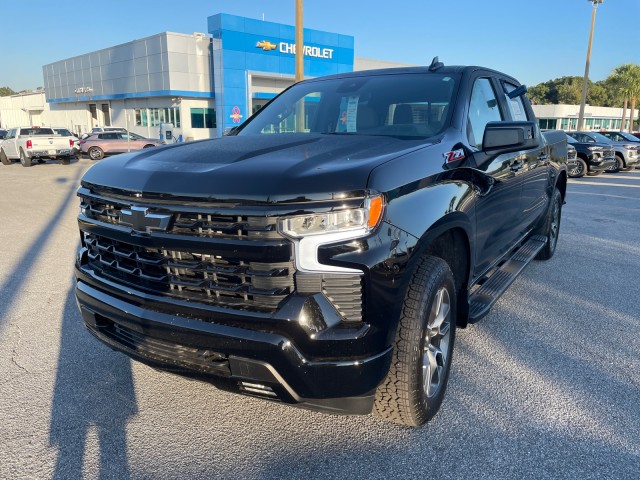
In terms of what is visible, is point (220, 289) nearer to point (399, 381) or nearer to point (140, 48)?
point (399, 381)

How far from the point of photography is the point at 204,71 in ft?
119

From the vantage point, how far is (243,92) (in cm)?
Result: 3634

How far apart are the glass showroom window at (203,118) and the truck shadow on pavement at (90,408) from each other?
115 ft

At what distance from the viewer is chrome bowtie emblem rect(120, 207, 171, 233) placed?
7.52 ft

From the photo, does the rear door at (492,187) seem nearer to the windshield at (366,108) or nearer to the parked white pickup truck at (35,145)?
the windshield at (366,108)

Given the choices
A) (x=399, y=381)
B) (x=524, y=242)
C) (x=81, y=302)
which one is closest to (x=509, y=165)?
(x=524, y=242)

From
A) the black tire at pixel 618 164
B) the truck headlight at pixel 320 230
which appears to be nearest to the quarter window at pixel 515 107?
the truck headlight at pixel 320 230

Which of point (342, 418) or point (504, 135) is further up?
point (504, 135)

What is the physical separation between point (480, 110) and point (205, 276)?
235 cm

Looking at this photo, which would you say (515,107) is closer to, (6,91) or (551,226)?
(551,226)

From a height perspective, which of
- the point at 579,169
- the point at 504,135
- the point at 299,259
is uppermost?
the point at 504,135

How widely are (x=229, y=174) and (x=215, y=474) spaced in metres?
1.38

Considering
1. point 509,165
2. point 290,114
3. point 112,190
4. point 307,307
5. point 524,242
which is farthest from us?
point 524,242

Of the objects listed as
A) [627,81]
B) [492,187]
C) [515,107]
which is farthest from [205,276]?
[627,81]
